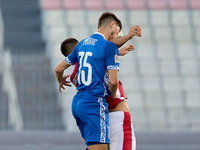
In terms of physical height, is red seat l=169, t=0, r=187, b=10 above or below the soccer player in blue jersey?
above

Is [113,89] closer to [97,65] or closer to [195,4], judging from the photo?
[97,65]

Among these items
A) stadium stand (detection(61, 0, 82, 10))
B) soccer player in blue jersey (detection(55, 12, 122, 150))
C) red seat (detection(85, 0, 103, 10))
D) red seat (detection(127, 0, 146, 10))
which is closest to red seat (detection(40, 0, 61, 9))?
stadium stand (detection(61, 0, 82, 10))

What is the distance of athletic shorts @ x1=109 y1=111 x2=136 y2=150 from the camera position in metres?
2.79

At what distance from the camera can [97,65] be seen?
2613 mm

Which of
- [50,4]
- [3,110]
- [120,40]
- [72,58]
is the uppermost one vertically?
[50,4]

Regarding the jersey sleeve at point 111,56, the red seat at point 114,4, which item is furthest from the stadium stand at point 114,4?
the jersey sleeve at point 111,56

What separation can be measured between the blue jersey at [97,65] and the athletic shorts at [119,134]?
0.29 metres

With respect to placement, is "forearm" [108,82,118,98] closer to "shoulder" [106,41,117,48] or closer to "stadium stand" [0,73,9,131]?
"shoulder" [106,41,117,48]

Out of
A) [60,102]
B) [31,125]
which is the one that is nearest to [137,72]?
[60,102]

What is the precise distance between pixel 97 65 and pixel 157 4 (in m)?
11.6

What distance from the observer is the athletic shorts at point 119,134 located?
9.15 ft

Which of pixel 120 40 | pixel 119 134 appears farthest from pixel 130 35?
pixel 119 134

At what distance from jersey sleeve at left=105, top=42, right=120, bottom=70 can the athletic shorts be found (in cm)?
→ 49

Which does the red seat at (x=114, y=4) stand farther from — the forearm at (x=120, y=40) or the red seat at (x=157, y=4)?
the forearm at (x=120, y=40)
